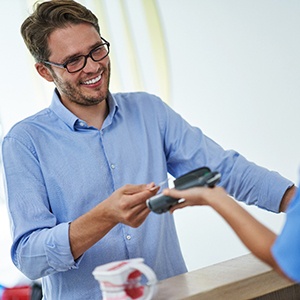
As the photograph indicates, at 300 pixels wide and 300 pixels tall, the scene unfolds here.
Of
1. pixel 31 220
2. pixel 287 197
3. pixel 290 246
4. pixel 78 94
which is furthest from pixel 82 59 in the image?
pixel 290 246

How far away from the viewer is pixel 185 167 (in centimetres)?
263

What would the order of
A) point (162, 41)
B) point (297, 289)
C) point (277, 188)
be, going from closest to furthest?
point (297, 289), point (277, 188), point (162, 41)

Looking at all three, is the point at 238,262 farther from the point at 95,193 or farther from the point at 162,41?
the point at 162,41

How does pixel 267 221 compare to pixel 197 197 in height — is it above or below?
below

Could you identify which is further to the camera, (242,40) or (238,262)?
(242,40)

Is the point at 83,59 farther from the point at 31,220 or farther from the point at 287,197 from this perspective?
the point at 287,197

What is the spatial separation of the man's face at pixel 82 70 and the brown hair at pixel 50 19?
0.07ft

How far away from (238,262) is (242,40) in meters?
2.66

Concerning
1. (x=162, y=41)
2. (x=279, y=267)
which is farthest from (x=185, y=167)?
(x=162, y=41)

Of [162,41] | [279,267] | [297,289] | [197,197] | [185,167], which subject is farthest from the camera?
[162,41]

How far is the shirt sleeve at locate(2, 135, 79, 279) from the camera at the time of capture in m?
2.29

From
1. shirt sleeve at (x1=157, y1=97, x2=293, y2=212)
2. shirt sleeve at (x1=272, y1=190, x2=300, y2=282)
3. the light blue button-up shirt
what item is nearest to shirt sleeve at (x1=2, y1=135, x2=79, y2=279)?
the light blue button-up shirt

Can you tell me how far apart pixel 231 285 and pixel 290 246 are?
0.68 metres

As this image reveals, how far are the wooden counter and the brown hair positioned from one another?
92cm
